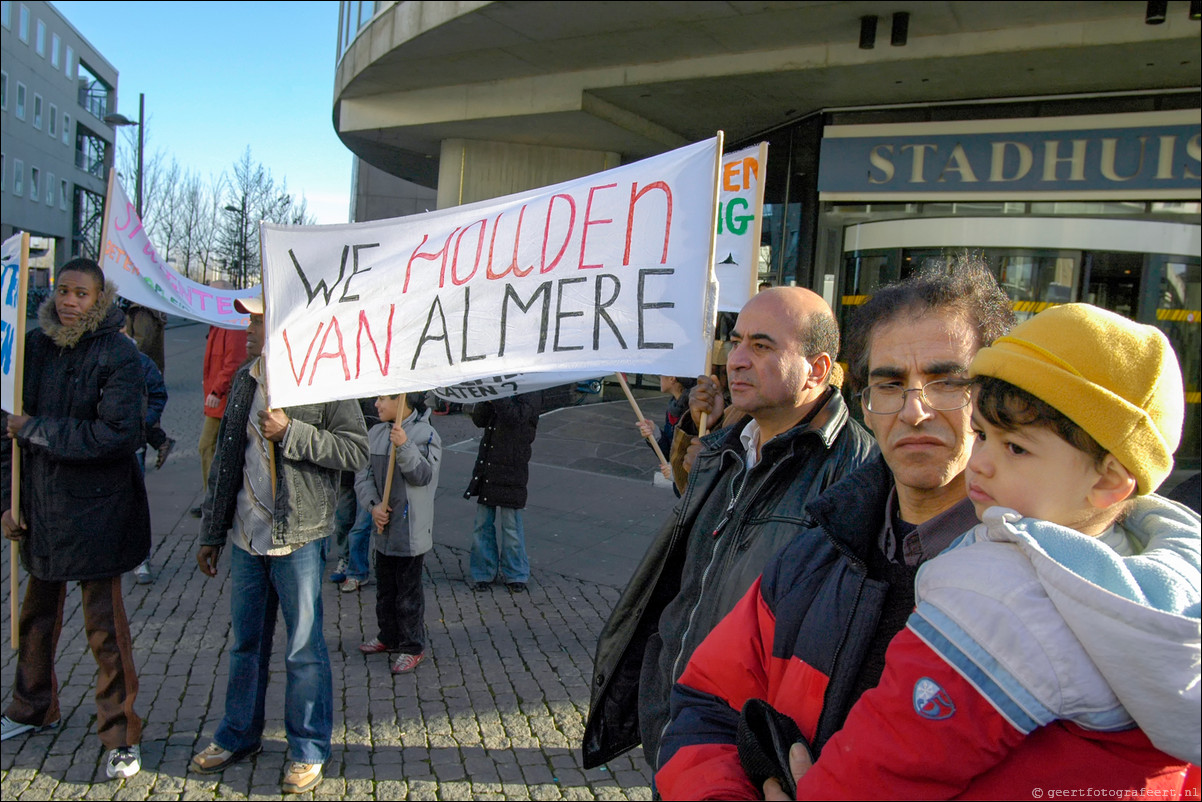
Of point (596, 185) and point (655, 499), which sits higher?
point (596, 185)

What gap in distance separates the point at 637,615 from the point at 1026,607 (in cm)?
143

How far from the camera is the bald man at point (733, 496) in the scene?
2131mm

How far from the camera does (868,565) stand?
5.18 ft

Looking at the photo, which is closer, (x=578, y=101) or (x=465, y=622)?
(x=465, y=622)

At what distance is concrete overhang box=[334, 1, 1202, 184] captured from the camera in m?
8.05

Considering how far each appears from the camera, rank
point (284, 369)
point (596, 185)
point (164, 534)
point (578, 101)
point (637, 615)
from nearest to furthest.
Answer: point (637, 615) → point (596, 185) → point (284, 369) → point (164, 534) → point (578, 101)

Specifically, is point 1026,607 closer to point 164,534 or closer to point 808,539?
point 808,539

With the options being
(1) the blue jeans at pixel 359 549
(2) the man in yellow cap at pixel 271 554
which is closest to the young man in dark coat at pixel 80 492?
(2) the man in yellow cap at pixel 271 554

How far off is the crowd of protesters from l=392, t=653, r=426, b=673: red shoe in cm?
101

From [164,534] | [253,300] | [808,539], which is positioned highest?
[253,300]

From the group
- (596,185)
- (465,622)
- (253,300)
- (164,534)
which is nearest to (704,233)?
(596,185)

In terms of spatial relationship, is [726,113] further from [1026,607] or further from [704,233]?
[1026,607]

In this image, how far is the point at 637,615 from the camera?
242cm

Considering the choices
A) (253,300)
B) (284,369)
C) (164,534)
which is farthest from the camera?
(164,534)
